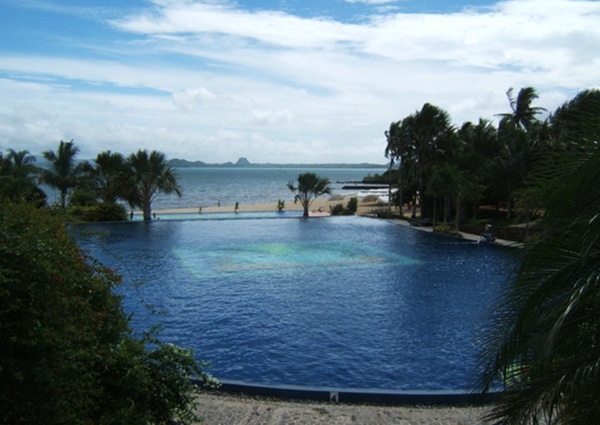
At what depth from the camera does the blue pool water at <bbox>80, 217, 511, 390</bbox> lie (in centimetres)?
1252

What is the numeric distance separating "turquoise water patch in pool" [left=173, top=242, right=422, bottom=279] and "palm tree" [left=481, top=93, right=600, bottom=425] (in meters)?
19.2

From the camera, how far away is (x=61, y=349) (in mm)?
5641

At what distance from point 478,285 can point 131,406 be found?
1646cm

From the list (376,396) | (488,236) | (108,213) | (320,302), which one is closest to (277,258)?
(320,302)

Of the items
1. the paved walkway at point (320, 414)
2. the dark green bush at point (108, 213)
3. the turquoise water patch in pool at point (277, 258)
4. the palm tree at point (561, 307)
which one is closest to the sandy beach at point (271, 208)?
the dark green bush at point (108, 213)

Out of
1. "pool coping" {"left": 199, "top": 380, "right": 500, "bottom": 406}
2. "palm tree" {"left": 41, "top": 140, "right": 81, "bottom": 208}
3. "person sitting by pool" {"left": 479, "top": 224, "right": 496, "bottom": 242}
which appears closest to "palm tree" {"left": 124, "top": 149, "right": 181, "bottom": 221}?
"palm tree" {"left": 41, "top": 140, "right": 81, "bottom": 208}

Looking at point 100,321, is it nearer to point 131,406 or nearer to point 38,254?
point 131,406

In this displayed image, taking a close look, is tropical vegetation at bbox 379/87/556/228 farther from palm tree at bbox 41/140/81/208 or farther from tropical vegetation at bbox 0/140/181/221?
palm tree at bbox 41/140/81/208

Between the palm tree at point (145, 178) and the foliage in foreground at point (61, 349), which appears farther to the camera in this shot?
the palm tree at point (145, 178)

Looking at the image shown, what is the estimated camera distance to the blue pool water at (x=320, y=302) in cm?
1252

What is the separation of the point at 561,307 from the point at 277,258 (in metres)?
23.8

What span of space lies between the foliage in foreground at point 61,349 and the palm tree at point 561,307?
166 inches

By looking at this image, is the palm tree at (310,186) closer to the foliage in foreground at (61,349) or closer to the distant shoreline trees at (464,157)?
the distant shoreline trees at (464,157)

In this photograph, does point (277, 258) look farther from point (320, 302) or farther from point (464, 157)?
point (464, 157)
